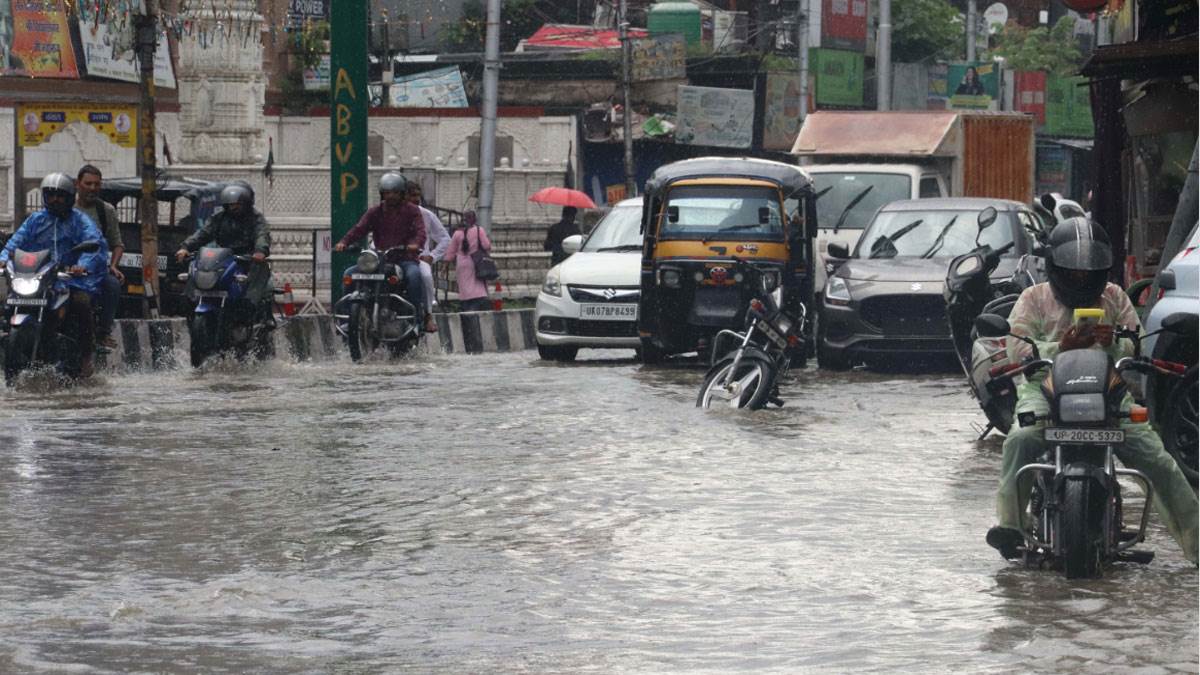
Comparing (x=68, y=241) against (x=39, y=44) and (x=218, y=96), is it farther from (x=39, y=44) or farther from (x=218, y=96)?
(x=39, y=44)

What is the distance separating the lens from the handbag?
2670cm

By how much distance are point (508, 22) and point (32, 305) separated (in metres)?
46.9

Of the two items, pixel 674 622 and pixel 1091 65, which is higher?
pixel 1091 65

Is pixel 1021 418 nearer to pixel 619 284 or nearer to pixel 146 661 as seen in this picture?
pixel 146 661

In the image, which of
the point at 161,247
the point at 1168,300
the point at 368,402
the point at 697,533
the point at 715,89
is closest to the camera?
the point at 697,533

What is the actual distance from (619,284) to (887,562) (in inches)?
516

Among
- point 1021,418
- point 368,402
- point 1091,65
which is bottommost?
point 368,402

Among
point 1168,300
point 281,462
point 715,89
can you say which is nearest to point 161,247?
point 281,462

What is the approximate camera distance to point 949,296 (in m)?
16.3

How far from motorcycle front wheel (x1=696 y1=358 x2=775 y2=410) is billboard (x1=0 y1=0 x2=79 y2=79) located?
29774 mm

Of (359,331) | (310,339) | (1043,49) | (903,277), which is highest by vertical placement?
(1043,49)

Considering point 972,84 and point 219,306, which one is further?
point 972,84

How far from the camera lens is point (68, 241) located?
16.6 meters

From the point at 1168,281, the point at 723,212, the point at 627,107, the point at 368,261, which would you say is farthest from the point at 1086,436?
the point at 627,107
